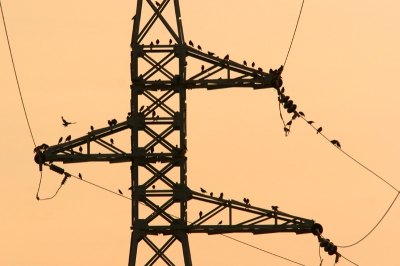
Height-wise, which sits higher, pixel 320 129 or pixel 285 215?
pixel 320 129

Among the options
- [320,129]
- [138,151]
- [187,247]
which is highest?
[320,129]

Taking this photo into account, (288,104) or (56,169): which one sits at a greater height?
(288,104)

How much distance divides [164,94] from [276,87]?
4.73 m

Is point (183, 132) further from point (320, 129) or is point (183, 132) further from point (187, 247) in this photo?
point (320, 129)

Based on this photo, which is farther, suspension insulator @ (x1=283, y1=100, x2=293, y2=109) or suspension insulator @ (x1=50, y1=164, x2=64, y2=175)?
suspension insulator @ (x1=283, y1=100, x2=293, y2=109)

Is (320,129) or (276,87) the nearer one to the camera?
(276,87)

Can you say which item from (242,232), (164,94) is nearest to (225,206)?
(242,232)

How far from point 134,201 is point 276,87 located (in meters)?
7.66

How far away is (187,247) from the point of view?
52.2m

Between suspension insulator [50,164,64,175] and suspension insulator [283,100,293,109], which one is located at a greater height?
suspension insulator [283,100,293,109]

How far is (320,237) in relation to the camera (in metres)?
52.8

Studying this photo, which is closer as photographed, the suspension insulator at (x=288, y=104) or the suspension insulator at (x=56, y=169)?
the suspension insulator at (x=56, y=169)

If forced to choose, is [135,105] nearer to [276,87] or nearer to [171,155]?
[171,155]

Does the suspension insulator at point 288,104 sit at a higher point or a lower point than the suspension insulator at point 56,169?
higher
